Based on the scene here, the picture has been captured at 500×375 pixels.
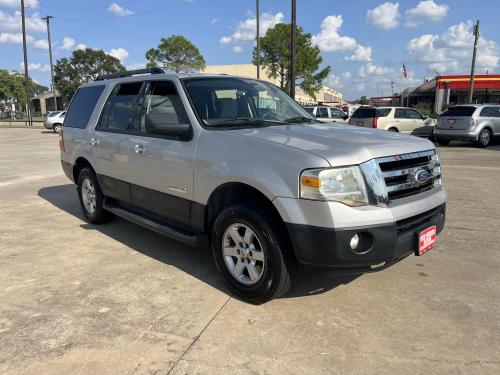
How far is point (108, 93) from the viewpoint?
17.7 ft

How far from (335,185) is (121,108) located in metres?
3.07

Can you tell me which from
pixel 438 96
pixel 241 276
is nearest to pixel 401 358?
pixel 241 276

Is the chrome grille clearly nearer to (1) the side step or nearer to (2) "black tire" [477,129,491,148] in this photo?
(1) the side step

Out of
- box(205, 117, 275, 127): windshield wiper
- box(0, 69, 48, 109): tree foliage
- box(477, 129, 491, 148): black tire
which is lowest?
box(477, 129, 491, 148): black tire

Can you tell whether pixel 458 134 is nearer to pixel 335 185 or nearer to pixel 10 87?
pixel 335 185

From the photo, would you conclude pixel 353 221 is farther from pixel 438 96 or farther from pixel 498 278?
pixel 438 96

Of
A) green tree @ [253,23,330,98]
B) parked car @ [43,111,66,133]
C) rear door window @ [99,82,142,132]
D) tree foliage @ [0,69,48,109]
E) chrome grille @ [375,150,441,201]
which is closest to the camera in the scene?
chrome grille @ [375,150,441,201]

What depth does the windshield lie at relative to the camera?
4.05 m

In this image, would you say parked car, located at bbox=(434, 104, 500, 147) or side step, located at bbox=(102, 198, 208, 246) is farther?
parked car, located at bbox=(434, 104, 500, 147)

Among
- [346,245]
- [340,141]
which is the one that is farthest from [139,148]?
[346,245]

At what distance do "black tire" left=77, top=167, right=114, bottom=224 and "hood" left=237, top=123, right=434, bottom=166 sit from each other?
271 centimetres

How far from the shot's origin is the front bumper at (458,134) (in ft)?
51.7

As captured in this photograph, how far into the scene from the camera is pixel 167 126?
3.83m

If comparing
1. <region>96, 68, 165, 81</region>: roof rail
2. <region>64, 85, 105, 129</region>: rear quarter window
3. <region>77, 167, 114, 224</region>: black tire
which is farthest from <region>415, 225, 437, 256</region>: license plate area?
<region>64, 85, 105, 129</region>: rear quarter window
